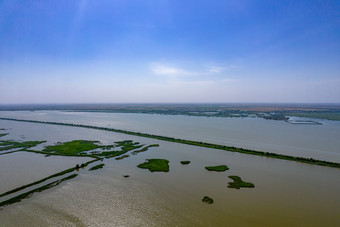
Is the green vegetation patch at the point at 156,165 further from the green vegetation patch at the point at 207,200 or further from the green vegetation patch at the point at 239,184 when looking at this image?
the green vegetation patch at the point at 239,184

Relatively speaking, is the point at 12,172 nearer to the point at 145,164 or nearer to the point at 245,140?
the point at 145,164

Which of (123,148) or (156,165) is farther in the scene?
(123,148)

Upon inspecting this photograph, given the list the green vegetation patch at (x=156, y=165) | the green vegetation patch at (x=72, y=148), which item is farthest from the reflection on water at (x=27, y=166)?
the green vegetation patch at (x=156, y=165)

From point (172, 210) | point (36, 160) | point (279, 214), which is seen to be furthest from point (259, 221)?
point (36, 160)

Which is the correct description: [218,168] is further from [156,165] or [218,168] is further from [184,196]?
[156,165]

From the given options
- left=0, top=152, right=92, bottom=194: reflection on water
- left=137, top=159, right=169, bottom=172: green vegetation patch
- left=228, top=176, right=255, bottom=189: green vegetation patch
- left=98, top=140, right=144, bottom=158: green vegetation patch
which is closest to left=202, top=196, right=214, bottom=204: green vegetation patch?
left=228, top=176, right=255, bottom=189: green vegetation patch

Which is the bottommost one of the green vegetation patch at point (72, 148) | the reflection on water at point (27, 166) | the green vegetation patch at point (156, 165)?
the green vegetation patch at point (156, 165)

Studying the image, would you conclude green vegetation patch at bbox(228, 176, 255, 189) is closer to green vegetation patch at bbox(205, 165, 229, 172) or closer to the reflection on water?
green vegetation patch at bbox(205, 165, 229, 172)

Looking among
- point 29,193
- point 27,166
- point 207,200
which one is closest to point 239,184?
point 207,200
